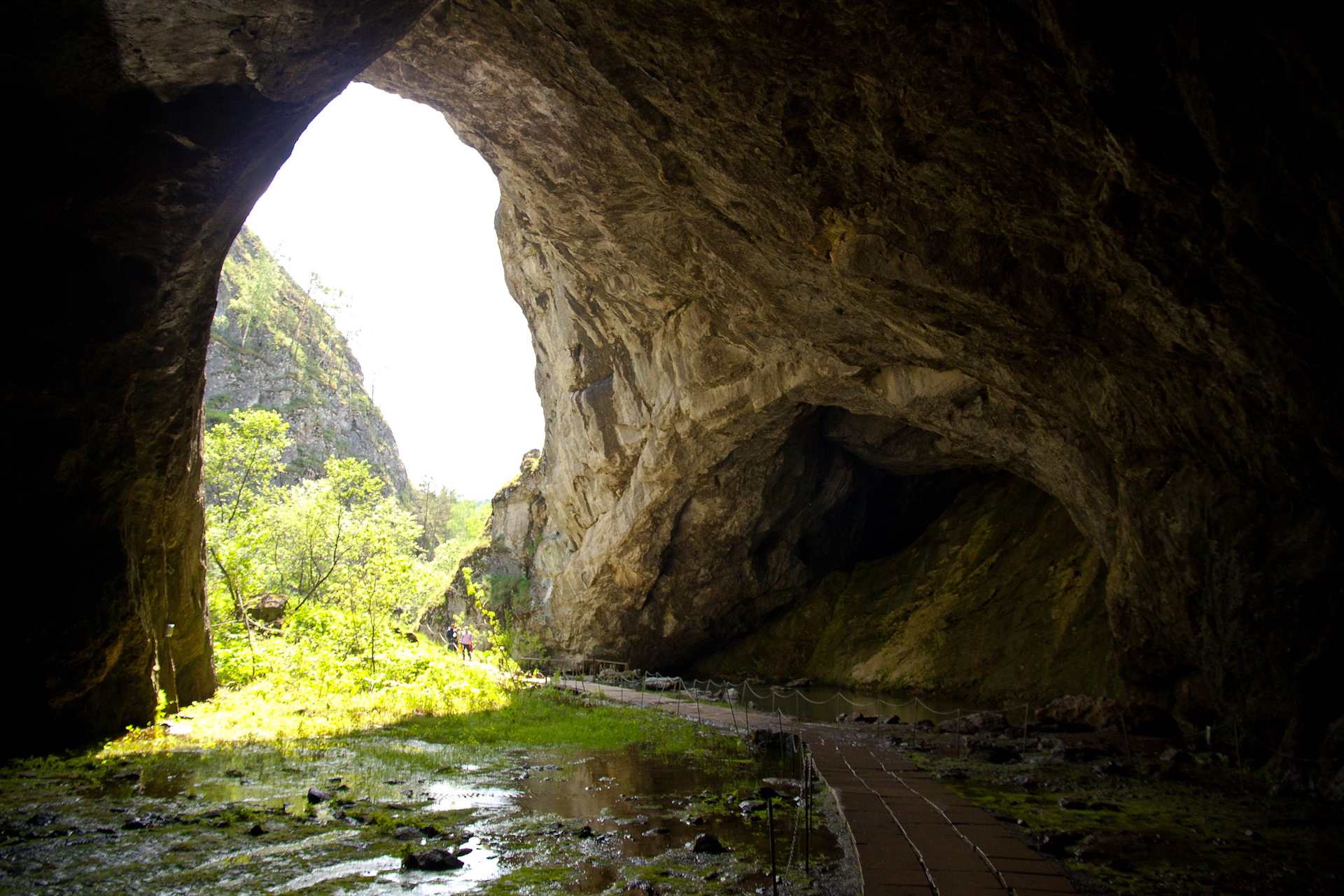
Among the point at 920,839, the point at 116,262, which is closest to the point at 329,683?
the point at 116,262

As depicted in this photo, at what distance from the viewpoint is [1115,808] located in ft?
22.2

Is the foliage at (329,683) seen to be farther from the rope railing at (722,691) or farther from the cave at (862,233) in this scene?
the rope railing at (722,691)

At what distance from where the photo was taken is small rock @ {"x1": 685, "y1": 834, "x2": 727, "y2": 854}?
5273 millimetres

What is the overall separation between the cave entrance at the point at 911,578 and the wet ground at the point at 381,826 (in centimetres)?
1026

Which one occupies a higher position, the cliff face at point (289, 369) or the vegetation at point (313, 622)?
the cliff face at point (289, 369)

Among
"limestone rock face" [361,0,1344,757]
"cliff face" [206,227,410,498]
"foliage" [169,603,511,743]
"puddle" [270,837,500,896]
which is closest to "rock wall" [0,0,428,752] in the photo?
"foliage" [169,603,511,743]

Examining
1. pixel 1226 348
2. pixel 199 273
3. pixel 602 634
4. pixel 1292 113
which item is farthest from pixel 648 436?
pixel 1292 113

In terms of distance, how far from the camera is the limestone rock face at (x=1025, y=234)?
504cm

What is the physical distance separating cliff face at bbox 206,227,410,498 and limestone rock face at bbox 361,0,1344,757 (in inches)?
2179

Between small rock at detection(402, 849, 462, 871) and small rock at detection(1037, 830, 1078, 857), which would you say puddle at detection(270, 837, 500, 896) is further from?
small rock at detection(1037, 830, 1078, 857)

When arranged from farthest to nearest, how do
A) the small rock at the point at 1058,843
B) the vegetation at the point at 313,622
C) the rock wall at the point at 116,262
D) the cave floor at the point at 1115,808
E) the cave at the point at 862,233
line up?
the vegetation at the point at 313,622 → the rock wall at the point at 116,262 → the cave at the point at 862,233 → the small rock at the point at 1058,843 → the cave floor at the point at 1115,808

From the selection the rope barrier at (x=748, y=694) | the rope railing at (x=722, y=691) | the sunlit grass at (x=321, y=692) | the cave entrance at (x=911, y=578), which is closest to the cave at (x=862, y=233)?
the sunlit grass at (x=321, y=692)

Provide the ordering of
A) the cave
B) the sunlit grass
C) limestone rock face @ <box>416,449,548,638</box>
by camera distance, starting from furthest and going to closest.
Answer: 1. limestone rock face @ <box>416,449,548,638</box>
2. the sunlit grass
3. the cave

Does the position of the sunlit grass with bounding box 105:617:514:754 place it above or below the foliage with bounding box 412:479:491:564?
below
